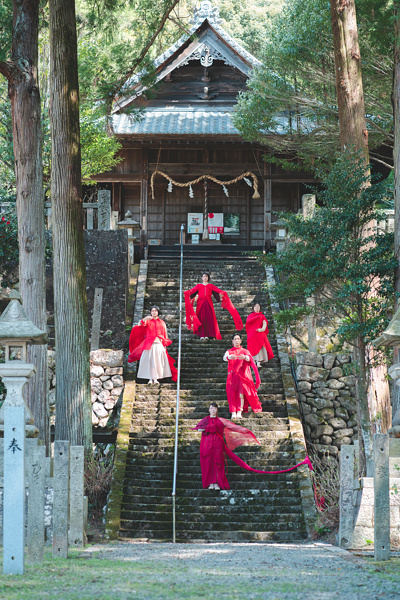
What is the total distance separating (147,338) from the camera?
12164mm

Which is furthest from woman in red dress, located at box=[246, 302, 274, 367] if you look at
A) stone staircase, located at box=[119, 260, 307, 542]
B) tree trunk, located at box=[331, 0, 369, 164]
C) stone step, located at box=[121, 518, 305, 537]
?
stone step, located at box=[121, 518, 305, 537]

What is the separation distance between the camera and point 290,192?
2134 cm

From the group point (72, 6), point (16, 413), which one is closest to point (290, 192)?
point (72, 6)

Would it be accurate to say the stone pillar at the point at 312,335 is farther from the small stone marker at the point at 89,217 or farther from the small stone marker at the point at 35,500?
the small stone marker at the point at 35,500

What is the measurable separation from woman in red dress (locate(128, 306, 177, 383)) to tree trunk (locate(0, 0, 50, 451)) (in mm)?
2360

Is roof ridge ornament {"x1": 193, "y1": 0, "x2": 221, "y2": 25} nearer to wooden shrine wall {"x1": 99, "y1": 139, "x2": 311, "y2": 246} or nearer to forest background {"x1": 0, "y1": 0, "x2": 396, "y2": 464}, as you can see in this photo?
forest background {"x1": 0, "y1": 0, "x2": 396, "y2": 464}

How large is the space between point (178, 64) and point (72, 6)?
32.5ft

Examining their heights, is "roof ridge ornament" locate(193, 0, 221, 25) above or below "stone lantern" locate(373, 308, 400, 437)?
above

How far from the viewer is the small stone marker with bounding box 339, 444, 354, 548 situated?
718 centimetres

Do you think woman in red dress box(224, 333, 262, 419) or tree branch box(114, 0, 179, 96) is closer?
woman in red dress box(224, 333, 262, 419)

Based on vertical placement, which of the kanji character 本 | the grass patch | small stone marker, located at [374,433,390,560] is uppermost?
the kanji character 本

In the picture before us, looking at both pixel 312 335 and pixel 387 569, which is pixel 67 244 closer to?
pixel 312 335

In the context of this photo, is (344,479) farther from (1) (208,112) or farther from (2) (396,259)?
(1) (208,112)

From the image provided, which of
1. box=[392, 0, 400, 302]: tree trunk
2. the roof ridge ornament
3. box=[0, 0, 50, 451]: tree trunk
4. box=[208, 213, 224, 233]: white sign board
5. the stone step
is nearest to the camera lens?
the stone step
